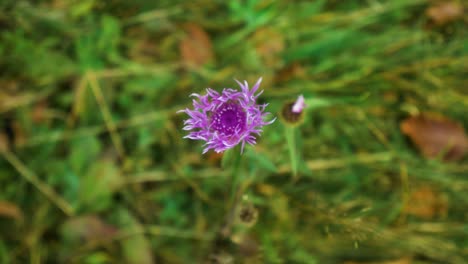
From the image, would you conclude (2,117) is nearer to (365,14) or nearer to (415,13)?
(365,14)

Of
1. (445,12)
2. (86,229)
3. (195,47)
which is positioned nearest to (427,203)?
(445,12)

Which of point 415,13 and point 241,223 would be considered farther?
point 415,13

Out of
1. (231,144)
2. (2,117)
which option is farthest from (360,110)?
(2,117)

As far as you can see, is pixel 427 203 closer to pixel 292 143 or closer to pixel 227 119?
pixel 292 143

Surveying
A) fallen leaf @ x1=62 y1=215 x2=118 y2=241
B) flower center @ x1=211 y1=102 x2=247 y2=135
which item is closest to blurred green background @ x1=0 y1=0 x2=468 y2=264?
fallen leaf @ x1=62 y1=215 x2=118 y2=241

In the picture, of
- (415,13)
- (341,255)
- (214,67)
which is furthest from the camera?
(415,13)
